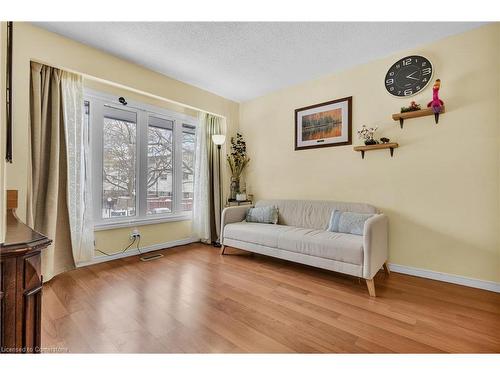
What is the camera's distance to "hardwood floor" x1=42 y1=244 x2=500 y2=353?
1.40 m

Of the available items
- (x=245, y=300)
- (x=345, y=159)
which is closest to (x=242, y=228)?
(x=245, y=300)

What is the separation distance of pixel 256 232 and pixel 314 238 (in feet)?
2.49

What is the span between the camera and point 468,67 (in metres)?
2.20

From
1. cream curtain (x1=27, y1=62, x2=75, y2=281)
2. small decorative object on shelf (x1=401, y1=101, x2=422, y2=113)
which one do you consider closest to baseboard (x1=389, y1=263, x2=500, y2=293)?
small decorative object on shelf (x1=401, y1=101, x2=422, y2=113)

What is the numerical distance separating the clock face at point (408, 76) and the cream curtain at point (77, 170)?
3.53 m

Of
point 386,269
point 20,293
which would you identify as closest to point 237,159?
point 386,269

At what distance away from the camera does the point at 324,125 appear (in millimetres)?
3123

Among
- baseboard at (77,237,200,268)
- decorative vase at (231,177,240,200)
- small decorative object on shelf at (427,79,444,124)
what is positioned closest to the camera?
small decorative object on shelf at (427,79,444,124)

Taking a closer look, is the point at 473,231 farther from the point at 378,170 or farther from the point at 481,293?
the point at 378,170

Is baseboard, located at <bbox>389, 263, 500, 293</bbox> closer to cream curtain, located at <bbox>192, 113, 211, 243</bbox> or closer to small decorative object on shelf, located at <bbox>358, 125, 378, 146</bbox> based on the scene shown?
small decorative object on shelf, located at <bbox>358, 125, 378, 146</bbox>

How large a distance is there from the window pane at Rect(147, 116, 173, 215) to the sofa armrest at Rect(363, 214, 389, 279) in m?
2.79

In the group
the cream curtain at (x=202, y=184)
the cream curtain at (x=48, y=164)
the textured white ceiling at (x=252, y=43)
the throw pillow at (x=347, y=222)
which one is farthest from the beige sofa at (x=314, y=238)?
the cream curtain at (x=48, y=164)

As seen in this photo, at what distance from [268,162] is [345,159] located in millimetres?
1235

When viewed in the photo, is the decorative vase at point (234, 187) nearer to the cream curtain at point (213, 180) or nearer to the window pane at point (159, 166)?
the cream curtain at point (213, 180)
